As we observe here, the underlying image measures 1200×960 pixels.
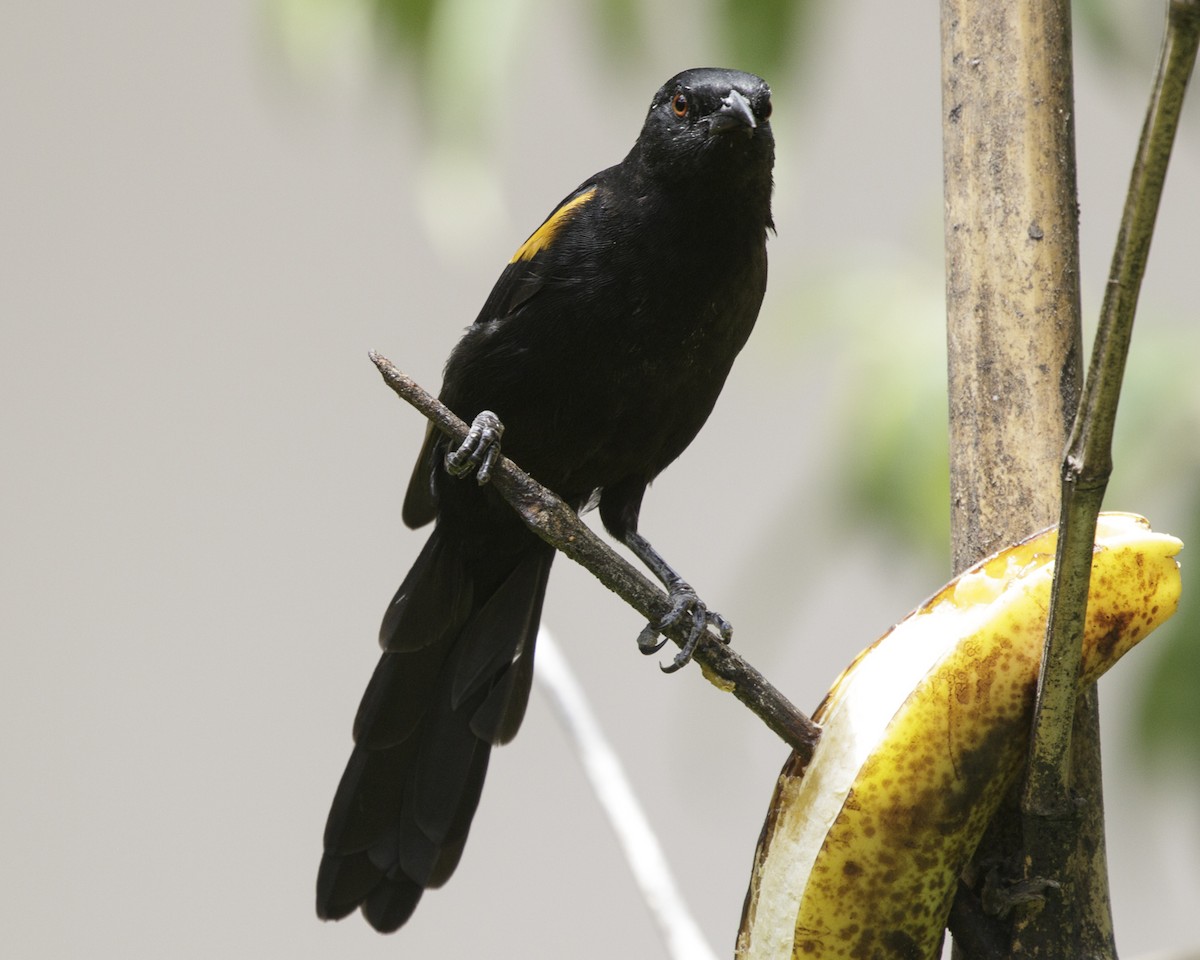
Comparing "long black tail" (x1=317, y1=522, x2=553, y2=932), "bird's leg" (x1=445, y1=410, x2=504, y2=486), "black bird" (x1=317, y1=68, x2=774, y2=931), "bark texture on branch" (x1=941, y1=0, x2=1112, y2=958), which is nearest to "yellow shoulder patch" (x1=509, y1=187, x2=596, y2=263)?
"black bird" (x1=317, y1=68, x2=774, y2=931)

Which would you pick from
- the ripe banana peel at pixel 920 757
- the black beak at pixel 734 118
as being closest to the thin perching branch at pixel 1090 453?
the ripe banana peel at pixel 920 757

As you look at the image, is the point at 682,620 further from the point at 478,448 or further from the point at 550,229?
the point at 550,229

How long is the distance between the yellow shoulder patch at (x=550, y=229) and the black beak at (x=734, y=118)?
236 mm

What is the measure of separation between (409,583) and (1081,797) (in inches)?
48.3

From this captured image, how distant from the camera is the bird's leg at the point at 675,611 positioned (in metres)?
1.53

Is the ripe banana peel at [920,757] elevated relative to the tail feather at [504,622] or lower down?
lower down

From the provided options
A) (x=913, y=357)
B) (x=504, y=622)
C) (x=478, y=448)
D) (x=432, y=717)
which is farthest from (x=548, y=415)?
(x=913, y=357)

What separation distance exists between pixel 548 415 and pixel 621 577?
78cm

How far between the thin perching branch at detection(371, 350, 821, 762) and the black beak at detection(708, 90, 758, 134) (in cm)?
85

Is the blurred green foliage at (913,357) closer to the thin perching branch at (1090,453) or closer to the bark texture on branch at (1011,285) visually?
the bark texture on branch at (1011,285)

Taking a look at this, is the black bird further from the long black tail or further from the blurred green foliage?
the blurred green foliage

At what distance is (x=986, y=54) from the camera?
1.40 m

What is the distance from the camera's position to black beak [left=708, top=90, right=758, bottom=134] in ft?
6.19

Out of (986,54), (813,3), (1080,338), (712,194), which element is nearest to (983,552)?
(1080,338)
